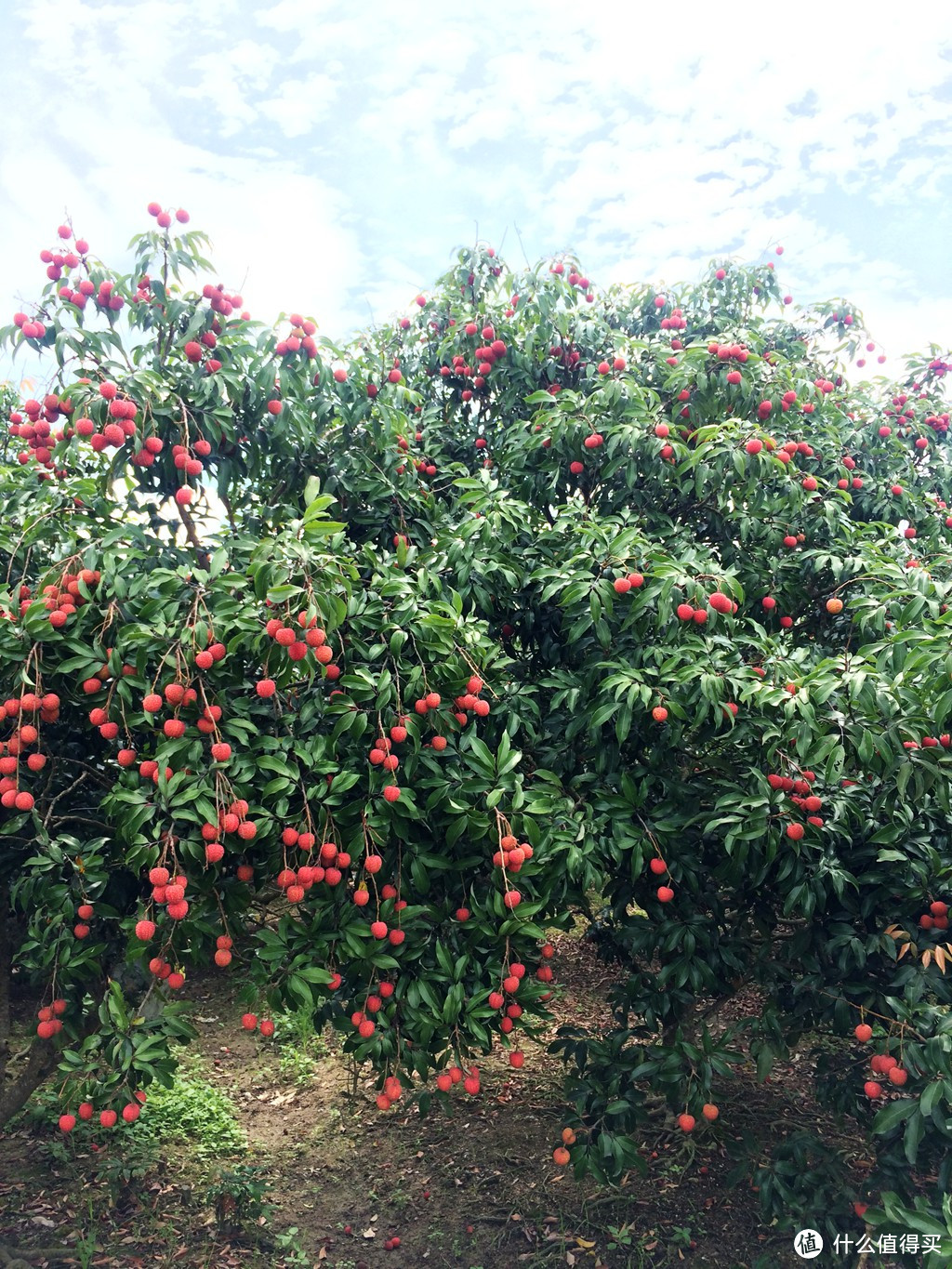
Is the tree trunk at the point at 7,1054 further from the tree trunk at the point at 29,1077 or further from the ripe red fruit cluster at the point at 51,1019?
the ripe red fruit cluster at the point at 51,1019

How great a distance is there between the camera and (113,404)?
2330 mm

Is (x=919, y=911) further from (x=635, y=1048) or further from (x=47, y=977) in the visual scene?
(x=47, y=977)

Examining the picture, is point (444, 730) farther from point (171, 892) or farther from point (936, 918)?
point (936, 918)

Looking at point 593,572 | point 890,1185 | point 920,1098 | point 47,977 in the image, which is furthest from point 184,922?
point 890,1185

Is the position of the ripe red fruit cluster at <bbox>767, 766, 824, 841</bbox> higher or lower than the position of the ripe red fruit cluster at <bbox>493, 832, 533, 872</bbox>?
higher

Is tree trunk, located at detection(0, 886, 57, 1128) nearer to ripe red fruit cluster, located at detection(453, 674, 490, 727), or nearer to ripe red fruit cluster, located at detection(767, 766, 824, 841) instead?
ripe red fruit cluster, located at detection(453, 674, 490, 727)

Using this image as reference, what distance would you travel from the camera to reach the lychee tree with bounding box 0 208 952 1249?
2.27m

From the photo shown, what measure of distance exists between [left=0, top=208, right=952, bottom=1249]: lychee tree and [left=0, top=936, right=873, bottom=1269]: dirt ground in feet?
2.14

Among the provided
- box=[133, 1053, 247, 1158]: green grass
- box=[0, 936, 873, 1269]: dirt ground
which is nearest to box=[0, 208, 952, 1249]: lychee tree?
box=[0, 936, 873, 1269]: dirt ground

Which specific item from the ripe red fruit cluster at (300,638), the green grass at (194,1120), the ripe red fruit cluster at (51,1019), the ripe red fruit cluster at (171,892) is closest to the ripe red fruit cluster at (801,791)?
the ripe red fruit cluster at (300,638)

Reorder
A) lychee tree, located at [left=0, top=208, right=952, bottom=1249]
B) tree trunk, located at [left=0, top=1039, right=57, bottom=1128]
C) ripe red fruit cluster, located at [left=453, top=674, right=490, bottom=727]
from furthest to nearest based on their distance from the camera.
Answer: tree trunk, located at [left=0, top=1039, right=57, bottom=1128], ripe red fruit cluster, located at [left=453, top=674, right=490, bottom=727], lychee tree, located at [left=0, top=208, right=952, bottom=1249]

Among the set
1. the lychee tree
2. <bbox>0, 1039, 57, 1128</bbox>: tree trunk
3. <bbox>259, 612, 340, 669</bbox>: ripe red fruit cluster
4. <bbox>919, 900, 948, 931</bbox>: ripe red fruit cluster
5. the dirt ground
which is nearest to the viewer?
<bbox>259, 612, 340, 669</bbox>: ripe red fruit cluster

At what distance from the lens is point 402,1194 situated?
3551 mm

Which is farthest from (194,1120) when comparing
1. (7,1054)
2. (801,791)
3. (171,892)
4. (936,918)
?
(936,918)
